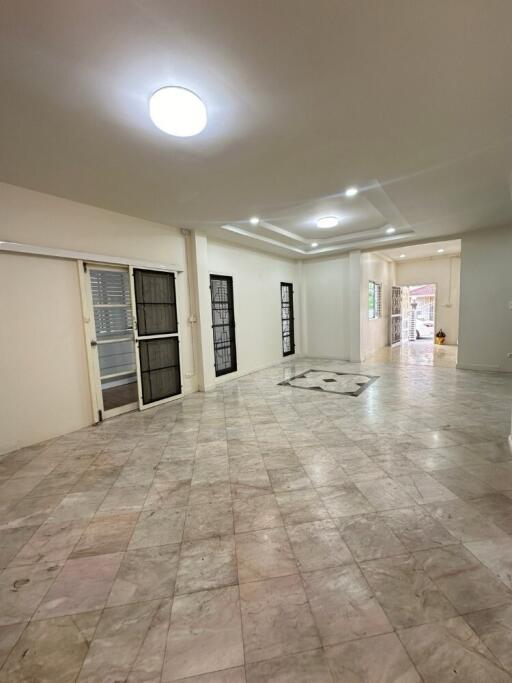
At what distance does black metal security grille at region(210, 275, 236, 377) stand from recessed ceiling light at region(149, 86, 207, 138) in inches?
135

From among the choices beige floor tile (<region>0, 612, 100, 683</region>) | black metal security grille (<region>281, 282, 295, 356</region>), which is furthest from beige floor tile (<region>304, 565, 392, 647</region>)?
black metal security grille (<region>281, 282, 295, 356</region>)

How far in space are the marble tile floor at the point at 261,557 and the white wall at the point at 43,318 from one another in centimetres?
41

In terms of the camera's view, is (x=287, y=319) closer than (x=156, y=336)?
No

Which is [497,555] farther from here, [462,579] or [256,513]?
[256,513]

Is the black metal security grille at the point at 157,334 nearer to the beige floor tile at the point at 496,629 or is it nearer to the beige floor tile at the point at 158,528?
the beige floor tile at the point at 158,528

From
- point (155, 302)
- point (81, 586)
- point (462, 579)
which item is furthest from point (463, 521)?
point (155, 302)

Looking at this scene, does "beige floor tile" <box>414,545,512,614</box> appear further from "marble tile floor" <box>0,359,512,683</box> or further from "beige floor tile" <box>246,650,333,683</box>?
"beige floor tile" <box>246,650,333,683</box>

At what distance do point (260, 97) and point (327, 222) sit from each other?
3.26m

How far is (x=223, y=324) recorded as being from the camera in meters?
5.81

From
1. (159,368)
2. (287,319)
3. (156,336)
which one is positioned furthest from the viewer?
(287,319)

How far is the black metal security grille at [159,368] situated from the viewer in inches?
168

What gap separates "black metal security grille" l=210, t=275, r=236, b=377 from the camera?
5.62 metres

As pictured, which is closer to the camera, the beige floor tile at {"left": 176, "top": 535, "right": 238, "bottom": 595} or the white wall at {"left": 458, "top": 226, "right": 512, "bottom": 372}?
the beige floor tile at {"left": 176, "top": 535, "right": 238, "bottom": 595}

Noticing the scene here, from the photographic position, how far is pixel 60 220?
11.0 feet
